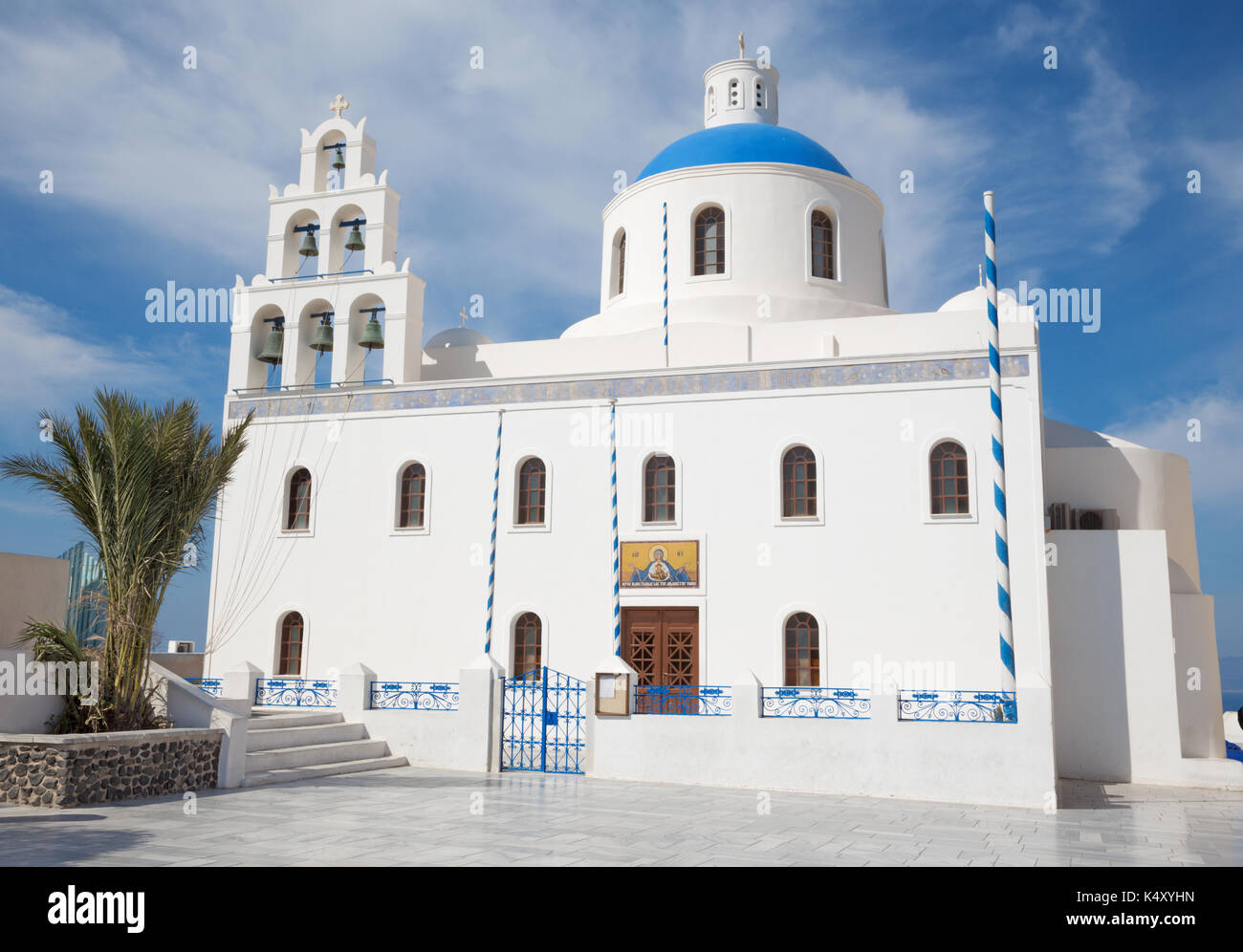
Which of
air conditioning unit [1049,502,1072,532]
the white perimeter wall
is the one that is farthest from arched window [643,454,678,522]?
air conditioning unit [1049,502,1072,532]

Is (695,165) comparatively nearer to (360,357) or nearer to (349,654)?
(360,357)

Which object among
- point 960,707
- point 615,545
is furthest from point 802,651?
point 615,545

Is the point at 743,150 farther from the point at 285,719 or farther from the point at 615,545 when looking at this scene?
the point at 285,719

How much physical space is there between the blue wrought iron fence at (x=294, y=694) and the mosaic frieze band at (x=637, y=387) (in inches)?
164

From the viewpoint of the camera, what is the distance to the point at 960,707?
39.0ft

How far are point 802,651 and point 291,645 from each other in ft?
27.0

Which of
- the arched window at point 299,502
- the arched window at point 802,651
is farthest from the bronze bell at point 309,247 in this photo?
the arched window at point 802,651

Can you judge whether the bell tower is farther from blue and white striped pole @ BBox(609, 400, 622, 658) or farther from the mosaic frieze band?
blue and white striped pole @ BBox(609, 400, 622, 658)

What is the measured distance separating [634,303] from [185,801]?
36.9ft

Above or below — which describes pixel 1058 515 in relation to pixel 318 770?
above

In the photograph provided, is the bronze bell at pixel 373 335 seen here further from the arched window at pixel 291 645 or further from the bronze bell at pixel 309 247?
the arched window at pixel 291 645

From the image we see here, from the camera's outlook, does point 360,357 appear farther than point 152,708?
Yes
